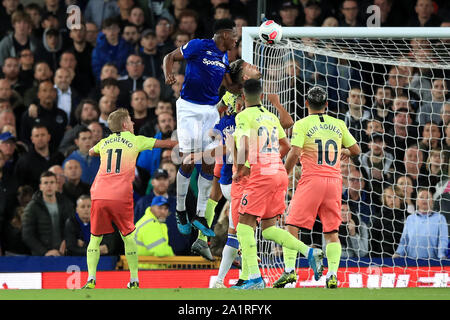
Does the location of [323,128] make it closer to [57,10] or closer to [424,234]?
[424,234]

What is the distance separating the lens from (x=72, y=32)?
14602mm

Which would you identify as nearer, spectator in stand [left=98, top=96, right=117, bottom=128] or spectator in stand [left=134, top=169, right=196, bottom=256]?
spectator in stand [left=134, top=169, right=196, bottom=256]

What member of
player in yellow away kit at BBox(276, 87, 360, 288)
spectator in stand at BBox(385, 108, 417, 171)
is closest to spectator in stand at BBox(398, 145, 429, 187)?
spectator in stand at BBox(385, 108, 417, 171)

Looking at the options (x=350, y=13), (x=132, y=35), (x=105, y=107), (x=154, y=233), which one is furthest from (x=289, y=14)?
(x=154, y=233)

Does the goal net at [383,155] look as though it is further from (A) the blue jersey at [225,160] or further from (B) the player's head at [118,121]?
(B) the player's head at [118,121]

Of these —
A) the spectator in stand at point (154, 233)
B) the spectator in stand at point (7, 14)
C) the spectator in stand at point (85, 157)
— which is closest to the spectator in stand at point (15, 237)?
the spectator in stand at point (85, 157)

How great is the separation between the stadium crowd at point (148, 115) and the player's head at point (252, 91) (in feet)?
9.88

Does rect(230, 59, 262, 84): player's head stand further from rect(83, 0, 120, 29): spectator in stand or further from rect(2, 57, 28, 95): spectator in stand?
rect(83, 0, 120, 29): spectator in stand

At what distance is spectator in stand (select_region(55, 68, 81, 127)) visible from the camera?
546 inches

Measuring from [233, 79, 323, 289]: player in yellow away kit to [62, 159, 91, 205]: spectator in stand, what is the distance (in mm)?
4536

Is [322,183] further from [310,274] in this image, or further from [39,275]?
[39,275]

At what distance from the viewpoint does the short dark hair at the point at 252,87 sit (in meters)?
8.48

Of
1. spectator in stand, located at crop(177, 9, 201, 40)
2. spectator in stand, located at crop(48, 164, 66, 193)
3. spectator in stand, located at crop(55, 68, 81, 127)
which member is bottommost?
spectator in stand, located at crop(48, 164, 66, 193)

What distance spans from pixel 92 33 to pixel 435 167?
5908 mm
